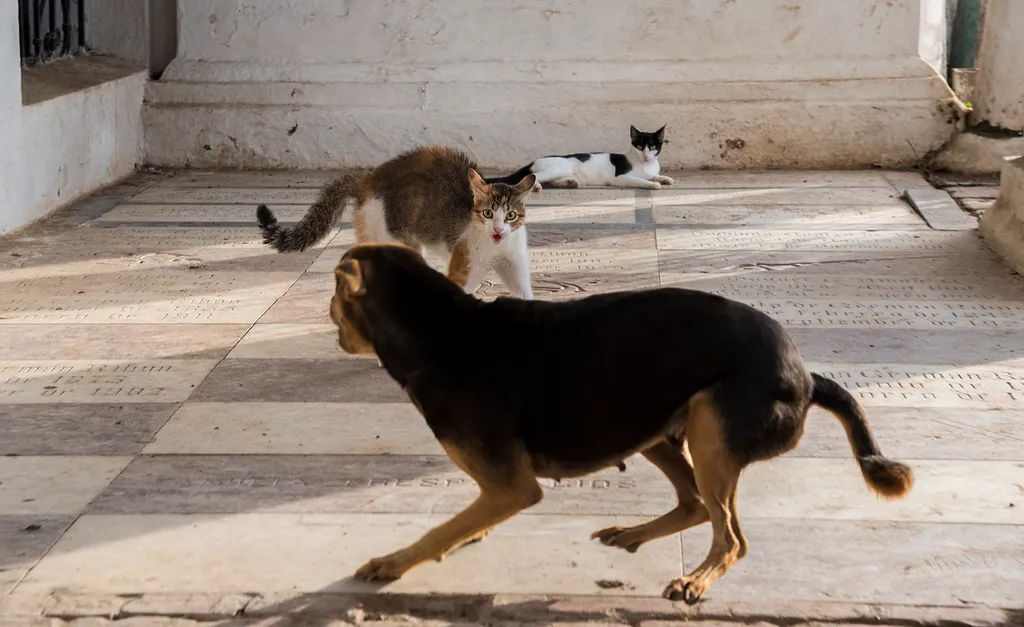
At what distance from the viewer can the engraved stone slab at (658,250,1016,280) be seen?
809 centimetres

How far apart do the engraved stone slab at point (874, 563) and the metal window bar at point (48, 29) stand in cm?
894

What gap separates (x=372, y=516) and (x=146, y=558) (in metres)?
0.78

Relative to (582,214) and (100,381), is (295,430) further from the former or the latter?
(582,214)

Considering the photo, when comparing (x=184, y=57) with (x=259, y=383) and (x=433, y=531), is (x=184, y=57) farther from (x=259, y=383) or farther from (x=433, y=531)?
(x=433, y=531)

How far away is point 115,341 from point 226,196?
178 inches

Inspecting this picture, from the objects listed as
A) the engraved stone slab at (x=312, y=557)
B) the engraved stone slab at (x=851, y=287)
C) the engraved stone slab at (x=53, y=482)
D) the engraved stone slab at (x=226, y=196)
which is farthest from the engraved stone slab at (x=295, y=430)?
the engraved stone slab at (x=226, y=196)

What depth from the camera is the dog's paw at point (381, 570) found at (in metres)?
3.86

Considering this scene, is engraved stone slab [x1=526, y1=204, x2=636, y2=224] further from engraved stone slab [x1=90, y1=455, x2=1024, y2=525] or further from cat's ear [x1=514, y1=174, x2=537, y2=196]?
engraved stone slab [x1=90, y1=455, x2=1024, y2=525]

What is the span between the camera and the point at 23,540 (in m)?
4.21

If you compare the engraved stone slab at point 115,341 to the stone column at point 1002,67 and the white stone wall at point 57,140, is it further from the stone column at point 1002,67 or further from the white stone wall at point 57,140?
the stone column at point 1002,67

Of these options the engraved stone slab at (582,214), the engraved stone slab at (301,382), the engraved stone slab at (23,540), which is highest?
the engraved stone slab at (23,540)

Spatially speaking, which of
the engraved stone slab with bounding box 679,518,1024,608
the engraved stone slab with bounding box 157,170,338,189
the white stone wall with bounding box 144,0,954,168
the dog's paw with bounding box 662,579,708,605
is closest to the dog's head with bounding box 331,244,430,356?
the dog's paw with bounding box 662,579,708,605

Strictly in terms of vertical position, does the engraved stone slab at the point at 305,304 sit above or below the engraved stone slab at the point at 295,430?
below

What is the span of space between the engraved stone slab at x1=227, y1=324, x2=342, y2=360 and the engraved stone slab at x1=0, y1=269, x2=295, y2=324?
31cm
